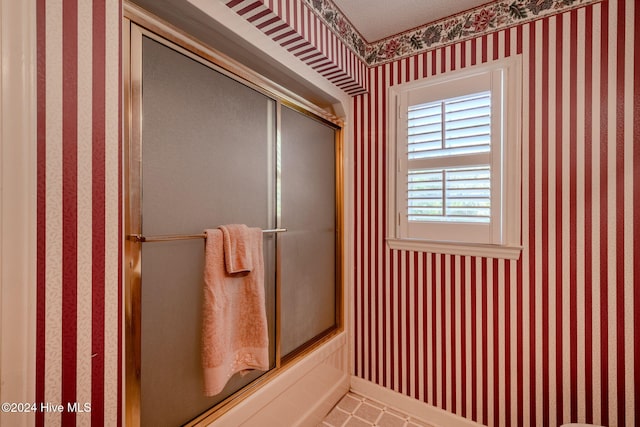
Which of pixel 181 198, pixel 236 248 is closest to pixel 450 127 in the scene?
pixel 236 248

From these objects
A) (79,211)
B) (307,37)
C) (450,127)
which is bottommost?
(79,211)

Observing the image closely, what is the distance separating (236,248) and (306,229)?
0.63m

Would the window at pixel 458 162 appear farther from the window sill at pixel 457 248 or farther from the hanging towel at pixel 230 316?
the hanging towel at pixel 230 316

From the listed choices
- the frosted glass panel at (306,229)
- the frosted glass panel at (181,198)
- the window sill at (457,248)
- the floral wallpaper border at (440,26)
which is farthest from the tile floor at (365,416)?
the floral wallpaper border at (440,26)

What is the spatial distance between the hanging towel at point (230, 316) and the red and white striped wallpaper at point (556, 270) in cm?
104

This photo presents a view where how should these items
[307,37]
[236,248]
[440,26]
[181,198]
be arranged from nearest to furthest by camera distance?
1. [181,198]
2. [236,248]
3. [307,37]
4. [440,26]

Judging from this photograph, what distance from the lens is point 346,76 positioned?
1.77m

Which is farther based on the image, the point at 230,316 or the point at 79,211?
the point at 230,316

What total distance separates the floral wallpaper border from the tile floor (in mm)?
2289

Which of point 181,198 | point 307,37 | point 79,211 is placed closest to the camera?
point 79,211

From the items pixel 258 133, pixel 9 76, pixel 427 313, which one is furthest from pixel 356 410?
pixel 9 76

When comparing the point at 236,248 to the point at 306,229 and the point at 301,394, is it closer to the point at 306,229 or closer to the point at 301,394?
the point at 306,229

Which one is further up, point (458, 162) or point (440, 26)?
point (440, 26)

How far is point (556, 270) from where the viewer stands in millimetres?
1454
